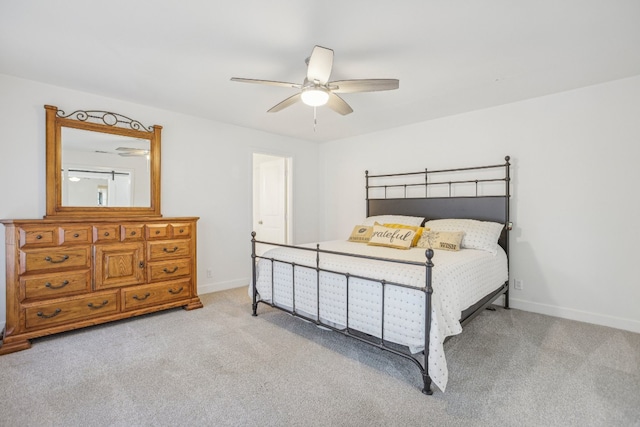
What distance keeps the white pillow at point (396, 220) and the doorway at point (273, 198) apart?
153cm

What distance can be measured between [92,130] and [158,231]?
1255 mm

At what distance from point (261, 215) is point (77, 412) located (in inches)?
161

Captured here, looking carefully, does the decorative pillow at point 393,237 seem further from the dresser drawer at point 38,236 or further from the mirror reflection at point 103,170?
the dresser drawer at point 38,236

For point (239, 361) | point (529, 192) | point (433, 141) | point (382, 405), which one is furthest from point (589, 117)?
point (239, 361)

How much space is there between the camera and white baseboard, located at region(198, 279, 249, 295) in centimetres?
409

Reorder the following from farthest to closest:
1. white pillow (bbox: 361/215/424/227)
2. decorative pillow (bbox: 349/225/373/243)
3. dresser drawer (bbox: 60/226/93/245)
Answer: white pillow (bbox: 361/215/424/227)
decorative pillow (bbox: 349/225/373/243)
dresser drawer (bbox: 60/226/93/245)

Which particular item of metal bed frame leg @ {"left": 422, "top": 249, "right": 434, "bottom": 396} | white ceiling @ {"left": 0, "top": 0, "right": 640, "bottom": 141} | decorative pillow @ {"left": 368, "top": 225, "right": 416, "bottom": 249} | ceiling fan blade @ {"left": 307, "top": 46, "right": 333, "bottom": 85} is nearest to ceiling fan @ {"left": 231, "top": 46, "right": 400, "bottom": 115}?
ceiling fan blade @ {"left": 307, "top": 46, "right": 333, "bottom": 85}

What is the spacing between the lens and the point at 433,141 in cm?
413

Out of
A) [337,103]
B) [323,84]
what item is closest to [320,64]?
[323,84]

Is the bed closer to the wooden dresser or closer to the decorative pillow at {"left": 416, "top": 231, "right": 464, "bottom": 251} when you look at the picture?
the decorative pillow at {"left": 416, "top": 231, "right": 464, "bottom": 251}

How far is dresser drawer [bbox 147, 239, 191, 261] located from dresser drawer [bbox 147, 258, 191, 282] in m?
0.06

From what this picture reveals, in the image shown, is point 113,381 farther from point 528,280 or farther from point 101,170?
point 528,280

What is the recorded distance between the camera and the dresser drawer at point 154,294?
310 centimetres

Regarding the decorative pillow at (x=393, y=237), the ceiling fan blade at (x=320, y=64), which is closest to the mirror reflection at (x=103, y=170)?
the ceiling fan blade at (x=320, y=64)
